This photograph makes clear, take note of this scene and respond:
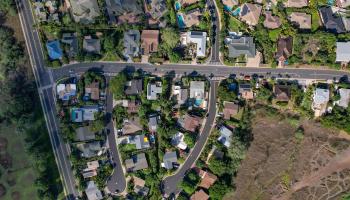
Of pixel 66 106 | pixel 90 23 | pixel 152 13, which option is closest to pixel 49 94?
pixel 66 106

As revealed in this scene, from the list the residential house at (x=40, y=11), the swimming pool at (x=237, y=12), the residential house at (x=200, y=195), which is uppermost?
the residential house at (x=40, y=11)

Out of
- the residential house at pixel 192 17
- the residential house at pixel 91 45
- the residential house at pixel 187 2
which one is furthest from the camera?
the residential house at pixel 187 2

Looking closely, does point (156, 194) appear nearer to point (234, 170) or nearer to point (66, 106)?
point (234, 170)

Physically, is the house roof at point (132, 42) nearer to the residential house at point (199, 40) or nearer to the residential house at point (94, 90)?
the residential house at point (94, 90)

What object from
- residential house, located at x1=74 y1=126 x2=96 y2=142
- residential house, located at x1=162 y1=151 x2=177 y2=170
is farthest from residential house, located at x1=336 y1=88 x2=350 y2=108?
residential house, located at x1=74 y1=126 x2=96 y2=142

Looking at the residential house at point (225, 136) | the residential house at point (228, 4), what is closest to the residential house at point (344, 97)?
the residential house at point (225, 136)
